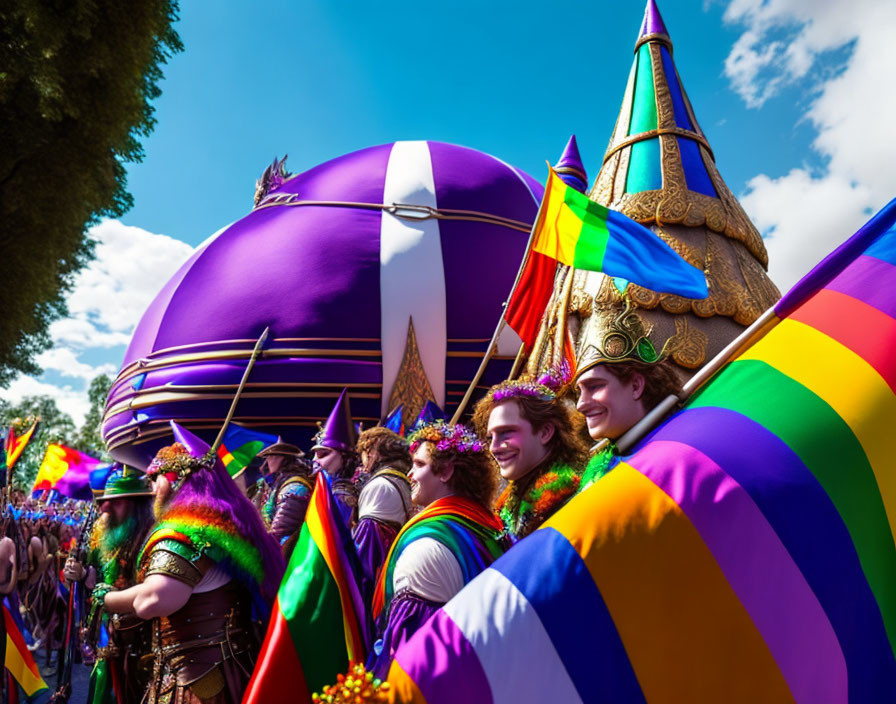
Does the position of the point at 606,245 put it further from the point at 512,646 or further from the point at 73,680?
the point at 73,680

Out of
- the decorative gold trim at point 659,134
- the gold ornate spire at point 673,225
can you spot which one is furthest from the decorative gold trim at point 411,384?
the decorative gold trim at point 659,134

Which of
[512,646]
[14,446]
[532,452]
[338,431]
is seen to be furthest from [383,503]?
[14,446]

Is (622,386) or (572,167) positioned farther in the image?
(572,167)

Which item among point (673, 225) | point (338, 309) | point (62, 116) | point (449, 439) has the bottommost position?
point (449, 439)

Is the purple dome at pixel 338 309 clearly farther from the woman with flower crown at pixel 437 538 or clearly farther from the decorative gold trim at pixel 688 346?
the woman with flower crown at pixel 437 538

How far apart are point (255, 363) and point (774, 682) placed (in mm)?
10641

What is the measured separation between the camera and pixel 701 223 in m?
5.84

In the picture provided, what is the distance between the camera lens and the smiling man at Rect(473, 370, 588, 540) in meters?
3.28

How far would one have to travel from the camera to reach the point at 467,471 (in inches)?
132

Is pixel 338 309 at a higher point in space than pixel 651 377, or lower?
higher

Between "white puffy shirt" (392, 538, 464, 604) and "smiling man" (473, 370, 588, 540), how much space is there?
2.06 ft

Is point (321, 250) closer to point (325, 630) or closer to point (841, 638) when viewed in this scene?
point (325, 630)

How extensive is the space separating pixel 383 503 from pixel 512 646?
336 centimetres

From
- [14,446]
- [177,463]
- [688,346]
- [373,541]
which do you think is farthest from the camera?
[14,446]
